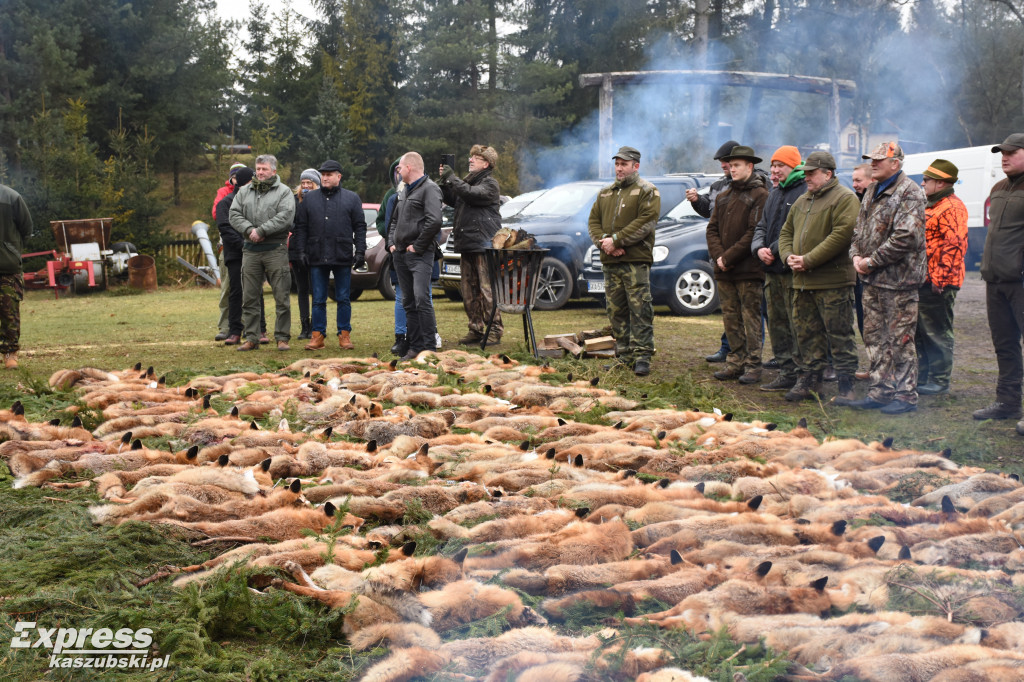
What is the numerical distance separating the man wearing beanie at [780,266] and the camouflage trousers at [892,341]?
2.94ft

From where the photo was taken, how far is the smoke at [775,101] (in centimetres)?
1970

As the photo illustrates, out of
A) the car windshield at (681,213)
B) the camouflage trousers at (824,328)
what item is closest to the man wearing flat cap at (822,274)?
the camouflage trousers at (824,328)

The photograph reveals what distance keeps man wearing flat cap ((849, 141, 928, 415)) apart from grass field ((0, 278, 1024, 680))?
29 cm

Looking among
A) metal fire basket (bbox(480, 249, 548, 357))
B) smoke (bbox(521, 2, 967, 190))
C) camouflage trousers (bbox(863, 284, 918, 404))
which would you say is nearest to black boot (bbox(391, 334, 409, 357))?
metal fire basket (bbox(480, 249, 548, 357))

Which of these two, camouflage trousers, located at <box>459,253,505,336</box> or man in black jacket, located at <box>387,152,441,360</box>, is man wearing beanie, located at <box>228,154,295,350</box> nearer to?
man in black jacket, located at <box>387,152,441,360</box>

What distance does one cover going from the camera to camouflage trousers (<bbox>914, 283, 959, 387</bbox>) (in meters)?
7.20

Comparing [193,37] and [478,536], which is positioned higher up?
[193,37]

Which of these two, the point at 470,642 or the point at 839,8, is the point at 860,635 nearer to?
the point at 470,642

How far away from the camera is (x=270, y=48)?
39125 mm

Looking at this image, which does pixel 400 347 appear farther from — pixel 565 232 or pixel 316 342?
pixel 565 232

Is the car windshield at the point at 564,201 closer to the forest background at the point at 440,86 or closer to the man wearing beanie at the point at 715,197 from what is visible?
the man wearing beanie at the point at 715,197

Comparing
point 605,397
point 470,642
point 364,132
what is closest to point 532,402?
point 605,397

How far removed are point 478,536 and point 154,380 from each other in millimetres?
4511

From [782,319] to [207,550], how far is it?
559cm
